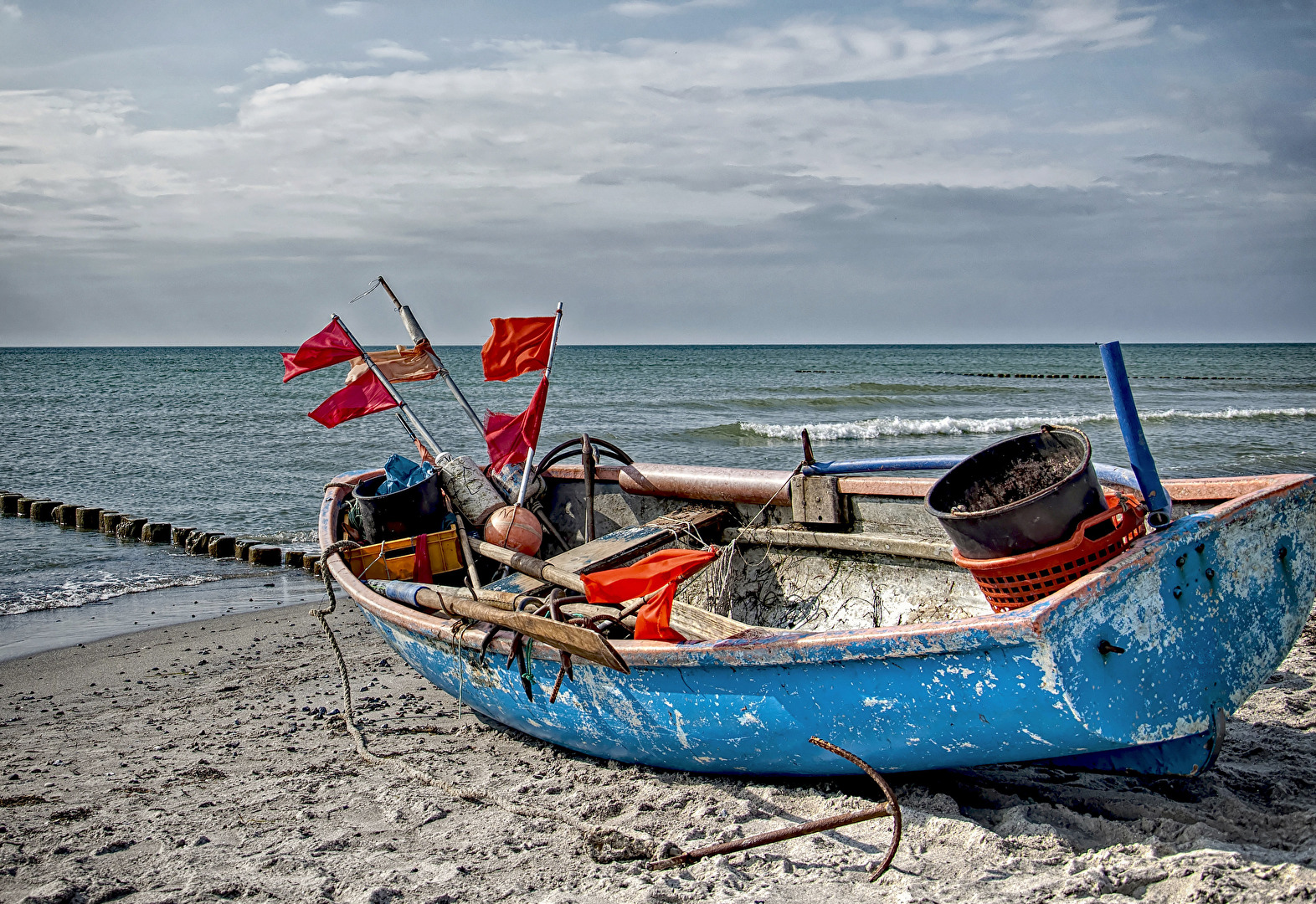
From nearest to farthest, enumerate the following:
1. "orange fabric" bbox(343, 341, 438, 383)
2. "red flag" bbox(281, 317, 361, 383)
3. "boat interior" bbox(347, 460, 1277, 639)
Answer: "boat interior" bbox(347, 460, 1277, 639)
"red flag" bbox(281, 317, 361, 383)
"orange fabric" bbox(343, 341, 438, 383)

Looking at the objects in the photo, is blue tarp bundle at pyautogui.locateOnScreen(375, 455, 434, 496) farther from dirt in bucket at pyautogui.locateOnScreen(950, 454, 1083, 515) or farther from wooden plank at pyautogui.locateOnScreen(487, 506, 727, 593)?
dirt in bucket at pyautogui.locateOnScreen(950, 454, 1083, 515)

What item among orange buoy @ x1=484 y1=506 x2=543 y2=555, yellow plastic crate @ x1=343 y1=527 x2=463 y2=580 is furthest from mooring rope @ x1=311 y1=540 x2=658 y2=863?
orange buoy @ x1=484 y1=506 x2=543 y2=555

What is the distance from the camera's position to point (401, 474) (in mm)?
6828

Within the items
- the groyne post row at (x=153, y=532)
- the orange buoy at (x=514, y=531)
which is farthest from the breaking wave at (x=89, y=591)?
the orange buoy at (x=514, y=531)

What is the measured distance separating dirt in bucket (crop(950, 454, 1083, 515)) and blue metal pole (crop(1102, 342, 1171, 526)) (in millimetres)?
424

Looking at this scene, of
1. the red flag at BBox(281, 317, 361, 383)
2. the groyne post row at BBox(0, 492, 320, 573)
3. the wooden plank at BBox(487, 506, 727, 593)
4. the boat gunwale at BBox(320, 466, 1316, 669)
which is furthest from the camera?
the groyne post row at BBox(0, 492, 320, 573)

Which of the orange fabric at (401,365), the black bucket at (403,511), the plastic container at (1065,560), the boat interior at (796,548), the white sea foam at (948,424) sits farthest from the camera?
the white sea foam at (948,424)

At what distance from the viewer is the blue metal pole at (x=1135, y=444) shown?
11.4ft

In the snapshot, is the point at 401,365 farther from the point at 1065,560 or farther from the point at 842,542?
the point at 1065,560

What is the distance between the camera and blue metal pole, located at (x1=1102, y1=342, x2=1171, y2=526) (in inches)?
137

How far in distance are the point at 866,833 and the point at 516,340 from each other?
456 centimetres

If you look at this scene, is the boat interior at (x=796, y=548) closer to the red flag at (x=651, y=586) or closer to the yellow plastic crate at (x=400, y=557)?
the yellow plastic crate at (x=400, y=557)

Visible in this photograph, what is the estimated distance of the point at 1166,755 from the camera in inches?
140

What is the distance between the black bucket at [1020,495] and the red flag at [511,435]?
349 cm
